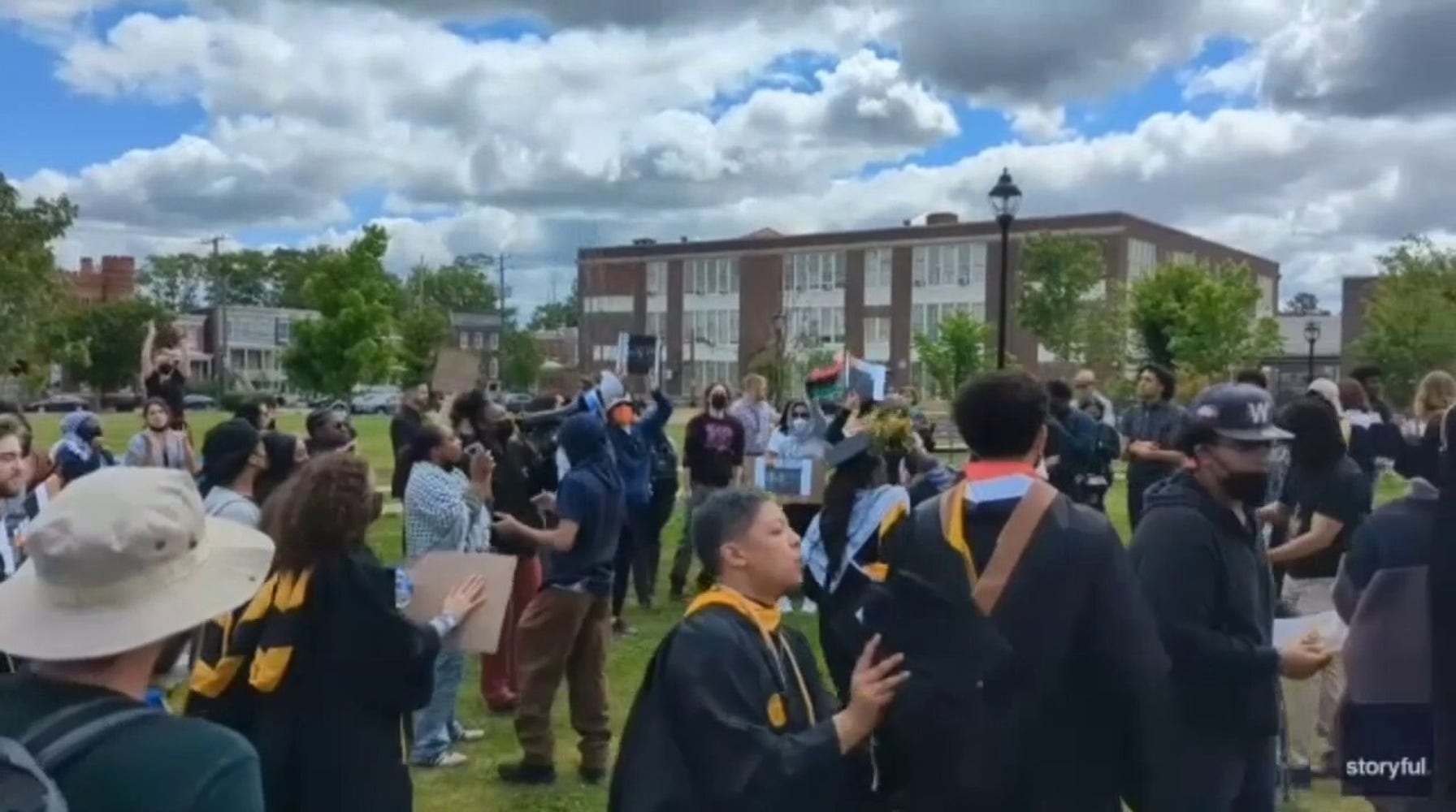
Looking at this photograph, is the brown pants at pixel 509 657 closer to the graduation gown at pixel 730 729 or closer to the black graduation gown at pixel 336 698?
the black graduation gown at pixel 336 698

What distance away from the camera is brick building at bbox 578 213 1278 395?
257ft

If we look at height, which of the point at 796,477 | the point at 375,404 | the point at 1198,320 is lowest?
the point at 375,404

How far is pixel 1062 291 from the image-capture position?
57.2 meters

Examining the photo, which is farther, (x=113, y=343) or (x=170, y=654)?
(x=113, y=343)

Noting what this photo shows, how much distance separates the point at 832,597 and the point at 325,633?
8.01ft

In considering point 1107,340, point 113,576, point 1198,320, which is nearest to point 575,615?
point 113,576

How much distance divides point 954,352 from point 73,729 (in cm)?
5368

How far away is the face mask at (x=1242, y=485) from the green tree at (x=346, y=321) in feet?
96.4

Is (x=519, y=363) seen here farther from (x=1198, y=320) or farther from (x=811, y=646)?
(x=811, y=646)

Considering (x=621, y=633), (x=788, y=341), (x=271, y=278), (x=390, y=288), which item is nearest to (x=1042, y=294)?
(x=788, y=341)

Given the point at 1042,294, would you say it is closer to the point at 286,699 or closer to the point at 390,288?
the point at 390,288

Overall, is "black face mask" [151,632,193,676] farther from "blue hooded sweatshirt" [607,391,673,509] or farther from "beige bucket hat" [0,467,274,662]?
"blue hooded sweatshirt" [607,391,673,509]

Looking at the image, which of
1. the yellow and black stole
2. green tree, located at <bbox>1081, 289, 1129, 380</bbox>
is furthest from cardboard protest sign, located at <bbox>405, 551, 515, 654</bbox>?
green tree, located at <bbox>1081, 289, 1129, 380</bbox>

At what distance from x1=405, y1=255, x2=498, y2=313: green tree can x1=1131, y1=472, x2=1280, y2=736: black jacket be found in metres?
113
